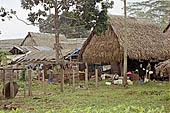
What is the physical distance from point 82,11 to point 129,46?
5.03 metres

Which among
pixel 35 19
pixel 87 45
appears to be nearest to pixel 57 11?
pixel 35 19

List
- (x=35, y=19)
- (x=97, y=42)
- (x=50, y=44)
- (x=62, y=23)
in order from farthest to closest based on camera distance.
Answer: (x=62, y=23), (x=50, y=44), (x=97, y=42), (x=35, y=19)

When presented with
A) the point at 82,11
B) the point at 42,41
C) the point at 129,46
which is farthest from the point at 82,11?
the point at 42,41

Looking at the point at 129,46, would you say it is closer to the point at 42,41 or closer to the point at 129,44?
the point at 129,44

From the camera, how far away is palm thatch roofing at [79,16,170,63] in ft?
71.8

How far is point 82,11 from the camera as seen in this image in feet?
60.6

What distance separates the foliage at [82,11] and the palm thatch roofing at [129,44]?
2781 millimetres

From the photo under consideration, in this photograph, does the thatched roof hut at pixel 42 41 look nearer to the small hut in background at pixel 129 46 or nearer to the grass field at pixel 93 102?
the small hut in background at pixel 129 46

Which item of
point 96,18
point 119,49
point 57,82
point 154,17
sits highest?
point 154,17

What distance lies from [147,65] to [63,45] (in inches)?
524

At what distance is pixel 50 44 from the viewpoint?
38688 mm

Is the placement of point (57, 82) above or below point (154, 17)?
below

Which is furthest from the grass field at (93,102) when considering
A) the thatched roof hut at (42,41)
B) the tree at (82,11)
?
the thatched roof hut at (42,41)

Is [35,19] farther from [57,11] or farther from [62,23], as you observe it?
[62,23]
